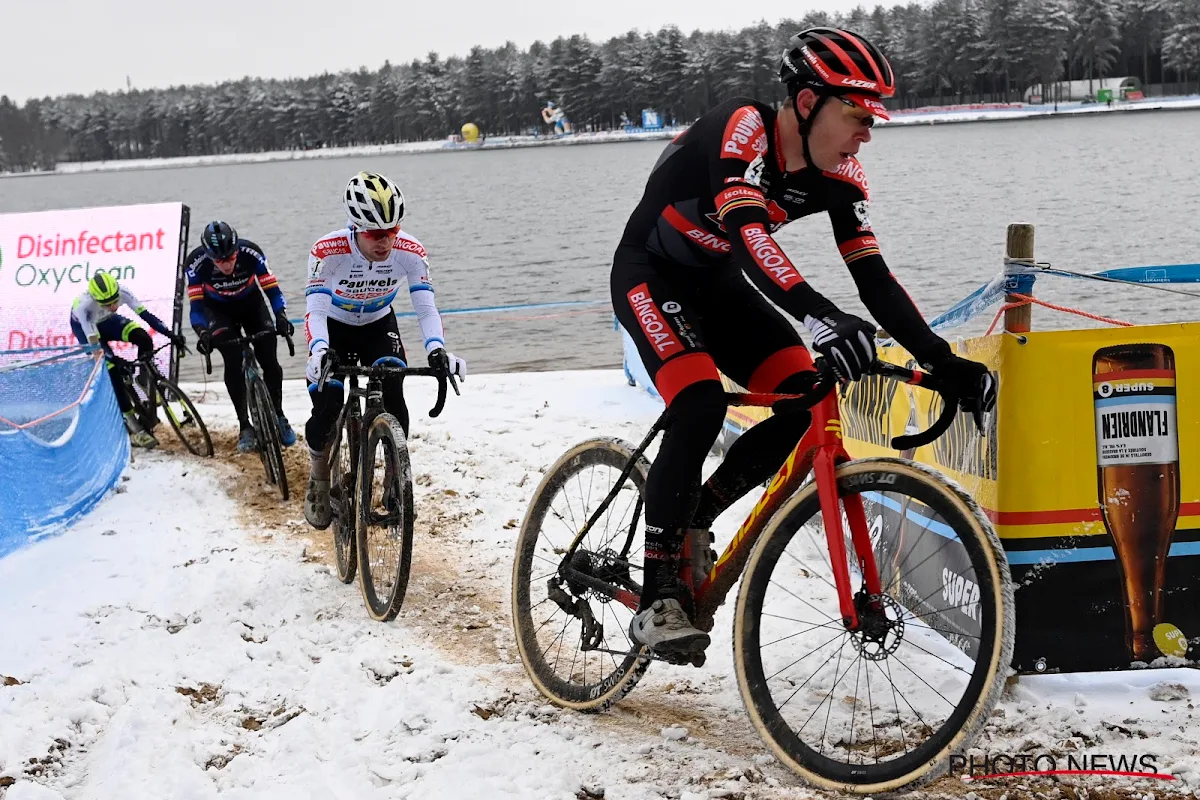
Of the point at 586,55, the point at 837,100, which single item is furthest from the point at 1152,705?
the point at 586,55

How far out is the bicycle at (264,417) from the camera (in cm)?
901

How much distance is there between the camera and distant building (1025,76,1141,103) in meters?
138

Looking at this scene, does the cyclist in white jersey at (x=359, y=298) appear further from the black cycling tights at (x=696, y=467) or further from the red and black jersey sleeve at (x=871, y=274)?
the red and black jersey sleeve at (x=871, y=274)

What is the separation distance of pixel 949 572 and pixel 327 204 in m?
72.9

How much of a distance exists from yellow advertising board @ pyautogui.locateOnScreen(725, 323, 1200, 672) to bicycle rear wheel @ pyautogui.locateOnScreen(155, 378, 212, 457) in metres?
8.41

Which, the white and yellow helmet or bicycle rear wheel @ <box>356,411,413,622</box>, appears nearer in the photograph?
bicycle rear wheel @ <box>356,411,413,622</box>

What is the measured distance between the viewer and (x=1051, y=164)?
63.8 meters

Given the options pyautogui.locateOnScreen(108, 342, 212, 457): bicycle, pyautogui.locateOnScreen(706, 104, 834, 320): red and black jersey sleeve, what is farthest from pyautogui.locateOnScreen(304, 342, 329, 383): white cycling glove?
pyautogui.locateOnScreen(108, 342, 212, 457): bicycle

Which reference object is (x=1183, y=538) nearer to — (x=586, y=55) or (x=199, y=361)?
(x=199, y=361)

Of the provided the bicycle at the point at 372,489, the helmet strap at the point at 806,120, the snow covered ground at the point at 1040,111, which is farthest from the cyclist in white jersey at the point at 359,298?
the snow covered ground at the point at 1040,111

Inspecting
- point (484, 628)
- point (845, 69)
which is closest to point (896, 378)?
point (845, 69)

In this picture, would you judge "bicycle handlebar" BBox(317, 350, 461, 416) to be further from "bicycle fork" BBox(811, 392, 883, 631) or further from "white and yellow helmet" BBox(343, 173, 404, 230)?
"bicycle fork" BBox(811, 392, 883, 631)

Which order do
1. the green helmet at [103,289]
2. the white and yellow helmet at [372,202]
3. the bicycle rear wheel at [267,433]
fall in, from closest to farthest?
the white and yellow helmet at [372,202]
the bicycle rear wheel at [267,433]
the green helmet at [103,289]

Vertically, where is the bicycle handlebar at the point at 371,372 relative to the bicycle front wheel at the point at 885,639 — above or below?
above
